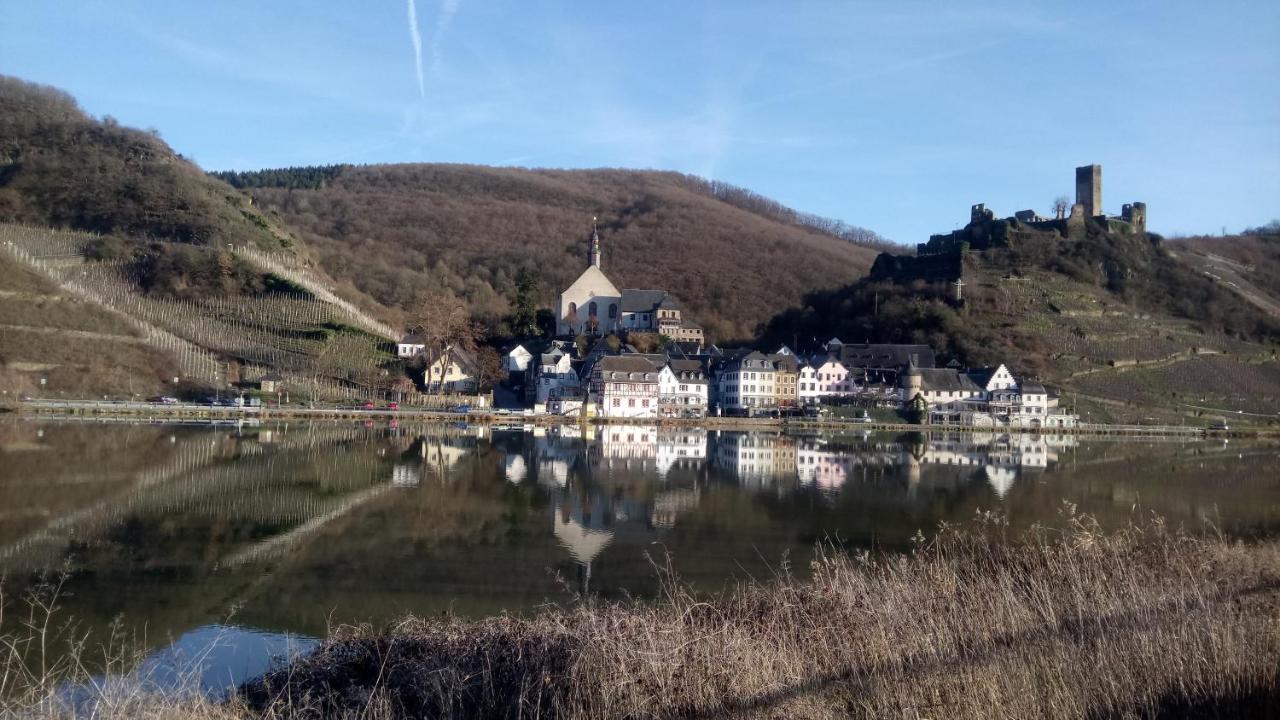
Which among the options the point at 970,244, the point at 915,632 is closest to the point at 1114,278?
the point at 970,244

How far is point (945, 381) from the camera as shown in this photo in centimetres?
6078

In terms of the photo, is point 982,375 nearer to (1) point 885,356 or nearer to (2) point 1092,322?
(1) point 885,356

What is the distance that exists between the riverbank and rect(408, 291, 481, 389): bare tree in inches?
276

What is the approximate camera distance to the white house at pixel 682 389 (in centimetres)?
5922

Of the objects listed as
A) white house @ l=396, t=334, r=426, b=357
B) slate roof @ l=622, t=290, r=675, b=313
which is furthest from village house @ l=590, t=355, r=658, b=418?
slate roof @ l=622, t=290, r=675, b=313

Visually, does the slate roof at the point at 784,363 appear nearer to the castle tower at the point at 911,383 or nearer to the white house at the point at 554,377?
the castle tower at the point at 911,383

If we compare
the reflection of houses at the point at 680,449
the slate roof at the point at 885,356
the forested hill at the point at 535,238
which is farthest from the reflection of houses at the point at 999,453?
the forested hill at the point at 535,238

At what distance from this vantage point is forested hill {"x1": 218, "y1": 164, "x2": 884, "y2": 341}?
291 ft

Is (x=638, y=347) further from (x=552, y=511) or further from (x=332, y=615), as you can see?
(x=332, y=615)

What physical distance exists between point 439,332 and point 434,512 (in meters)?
42.3

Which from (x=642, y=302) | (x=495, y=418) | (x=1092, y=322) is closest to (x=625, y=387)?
(x=495, y=418)

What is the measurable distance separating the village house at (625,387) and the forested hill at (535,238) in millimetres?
20119

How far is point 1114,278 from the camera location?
249ft

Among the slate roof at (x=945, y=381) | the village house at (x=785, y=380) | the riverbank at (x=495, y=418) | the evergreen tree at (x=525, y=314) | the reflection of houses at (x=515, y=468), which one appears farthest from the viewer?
the evergreen tree at (x=525, y=314)
